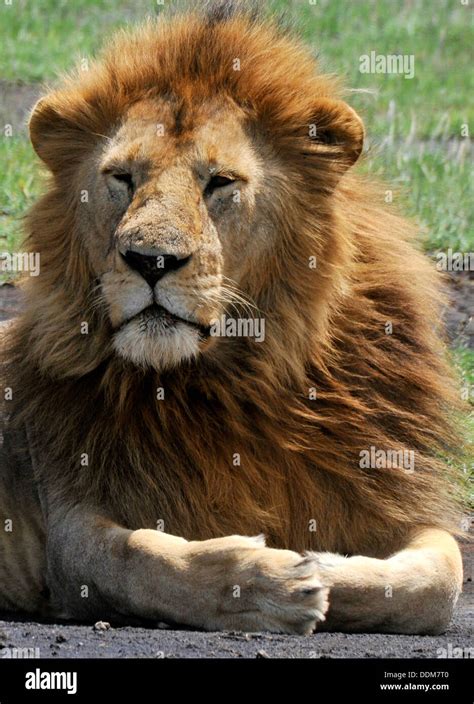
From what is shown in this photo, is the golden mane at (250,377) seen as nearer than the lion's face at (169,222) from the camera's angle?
No

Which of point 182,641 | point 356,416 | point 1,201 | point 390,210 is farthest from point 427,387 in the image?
point 1,201

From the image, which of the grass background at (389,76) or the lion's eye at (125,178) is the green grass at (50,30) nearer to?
the grass background at (389,76)

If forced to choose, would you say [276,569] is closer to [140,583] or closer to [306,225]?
[140,583]

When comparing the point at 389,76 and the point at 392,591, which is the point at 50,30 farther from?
the point at 392,591

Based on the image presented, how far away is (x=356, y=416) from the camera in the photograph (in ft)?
16.7

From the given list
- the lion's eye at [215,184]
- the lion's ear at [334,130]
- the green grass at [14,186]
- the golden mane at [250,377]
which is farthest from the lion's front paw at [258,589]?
the green grass at [14,186]

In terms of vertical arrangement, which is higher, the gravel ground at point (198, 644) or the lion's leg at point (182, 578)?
the lion's leg at point (182, 578)

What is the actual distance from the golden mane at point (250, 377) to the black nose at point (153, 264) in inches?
19.4

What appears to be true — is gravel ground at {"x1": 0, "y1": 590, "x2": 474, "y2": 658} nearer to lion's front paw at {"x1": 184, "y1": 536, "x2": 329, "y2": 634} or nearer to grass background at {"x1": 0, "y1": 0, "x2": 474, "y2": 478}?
lion's front paw at {"x1": 184, "y1": 536, "x2": 329, "y2": 634}

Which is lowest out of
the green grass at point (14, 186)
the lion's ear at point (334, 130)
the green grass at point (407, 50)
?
the lion's ear at point (334, 130)

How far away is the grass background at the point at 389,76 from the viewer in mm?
9352

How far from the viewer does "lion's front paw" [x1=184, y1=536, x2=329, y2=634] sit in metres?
4.37

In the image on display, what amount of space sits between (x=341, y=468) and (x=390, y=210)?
101 cm

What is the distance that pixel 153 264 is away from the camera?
446 cm
